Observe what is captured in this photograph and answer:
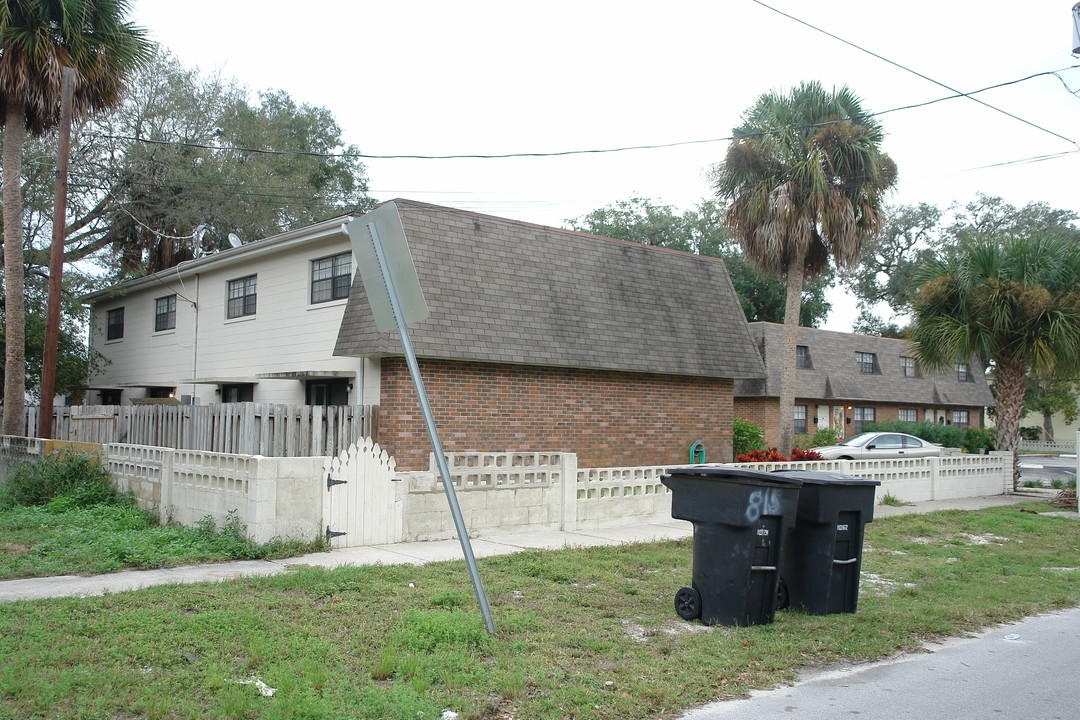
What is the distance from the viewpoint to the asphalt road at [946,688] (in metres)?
5.32

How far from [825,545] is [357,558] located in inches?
197

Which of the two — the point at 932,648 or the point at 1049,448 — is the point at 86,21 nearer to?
the point at 932,648

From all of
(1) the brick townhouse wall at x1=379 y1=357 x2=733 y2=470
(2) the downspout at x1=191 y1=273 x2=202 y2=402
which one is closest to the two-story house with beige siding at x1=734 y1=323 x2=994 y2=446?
(1) the brick townhouse wall at x1=379 y1=357 x2=733 y2=470

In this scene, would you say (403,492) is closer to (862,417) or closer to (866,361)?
(862,417)

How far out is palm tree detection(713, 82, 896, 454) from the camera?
21.1m

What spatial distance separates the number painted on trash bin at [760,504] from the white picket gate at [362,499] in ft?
Answer: 16.7

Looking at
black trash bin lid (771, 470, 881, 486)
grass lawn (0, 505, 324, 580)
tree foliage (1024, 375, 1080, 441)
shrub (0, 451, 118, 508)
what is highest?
tree foliage (1024, 375, 1080, 441)

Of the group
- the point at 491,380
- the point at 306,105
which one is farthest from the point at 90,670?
the point at 306,105

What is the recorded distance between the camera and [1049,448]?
56.5 metres

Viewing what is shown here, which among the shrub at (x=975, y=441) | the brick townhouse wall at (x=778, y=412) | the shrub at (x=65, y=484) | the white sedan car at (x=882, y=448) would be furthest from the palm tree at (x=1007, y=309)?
the shrub at (x=65, y=484)

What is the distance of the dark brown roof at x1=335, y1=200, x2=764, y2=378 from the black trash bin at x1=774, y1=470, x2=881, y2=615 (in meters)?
8.45

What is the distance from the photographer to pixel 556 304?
17.3m

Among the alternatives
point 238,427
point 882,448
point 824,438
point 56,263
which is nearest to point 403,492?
point 238,427

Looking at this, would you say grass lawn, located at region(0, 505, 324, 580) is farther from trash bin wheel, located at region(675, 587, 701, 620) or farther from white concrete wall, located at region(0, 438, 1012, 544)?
trash bin wheel, located at region(675, 587, 701, 620)
